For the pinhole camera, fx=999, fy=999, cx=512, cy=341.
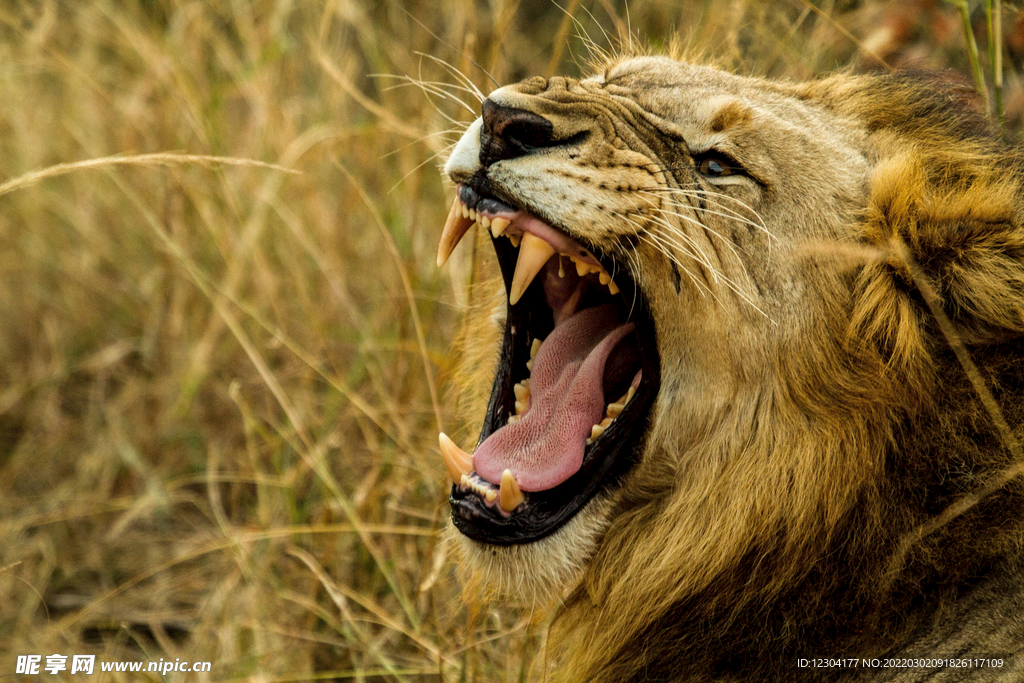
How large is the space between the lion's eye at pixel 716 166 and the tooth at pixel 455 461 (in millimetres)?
895

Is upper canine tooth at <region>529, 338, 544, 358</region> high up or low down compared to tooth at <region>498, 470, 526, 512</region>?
up

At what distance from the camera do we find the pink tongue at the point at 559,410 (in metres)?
2.41

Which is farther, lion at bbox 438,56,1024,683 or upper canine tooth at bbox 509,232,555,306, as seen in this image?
upper canine tooth at bbox 509,232,555,306

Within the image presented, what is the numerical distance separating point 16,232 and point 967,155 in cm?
Result: 444

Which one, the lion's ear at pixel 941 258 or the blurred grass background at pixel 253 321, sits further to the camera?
the blurred grass background at pixel 253 321

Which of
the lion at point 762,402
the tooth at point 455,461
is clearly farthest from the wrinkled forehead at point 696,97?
the tooth at point 455,461

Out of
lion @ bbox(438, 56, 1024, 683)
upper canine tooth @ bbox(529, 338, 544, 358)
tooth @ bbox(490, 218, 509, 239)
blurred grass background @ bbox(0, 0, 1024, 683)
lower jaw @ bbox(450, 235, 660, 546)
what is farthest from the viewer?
blurred grass background @ bbox(0, 0, 1024, 683)

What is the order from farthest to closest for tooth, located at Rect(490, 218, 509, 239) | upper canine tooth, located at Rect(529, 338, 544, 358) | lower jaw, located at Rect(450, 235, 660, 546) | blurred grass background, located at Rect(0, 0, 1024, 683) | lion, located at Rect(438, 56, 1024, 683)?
1. blurred grass background, located at Rect(0, 0, 1024, 683)
2. upper canine tooth, located at Rect(529, 338, 544, 358)
3. lower jaw, located at Rect(450, 235, 660, 546)
4. tooth, located at Rect(490, 218, 509, 239)
5. lion, located at Rect(438, 56, 1024, 683)

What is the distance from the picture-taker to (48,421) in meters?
4.32

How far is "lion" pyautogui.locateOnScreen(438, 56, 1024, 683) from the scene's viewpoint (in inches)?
83.4

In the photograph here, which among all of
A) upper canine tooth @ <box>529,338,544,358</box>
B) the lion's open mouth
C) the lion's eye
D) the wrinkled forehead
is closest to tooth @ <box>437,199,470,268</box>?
the lion's open mouth

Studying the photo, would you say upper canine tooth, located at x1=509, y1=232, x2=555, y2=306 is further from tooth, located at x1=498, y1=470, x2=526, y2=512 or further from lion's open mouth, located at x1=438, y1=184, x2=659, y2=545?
tooth, located at x1=498, y1=470, x2=526, y2=512

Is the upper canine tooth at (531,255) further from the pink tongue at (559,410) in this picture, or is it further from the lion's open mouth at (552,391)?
the pink tongue at (559,410)

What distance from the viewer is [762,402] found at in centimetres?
226
